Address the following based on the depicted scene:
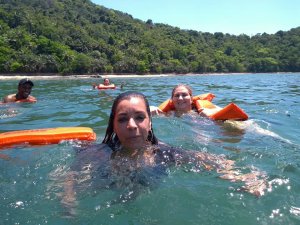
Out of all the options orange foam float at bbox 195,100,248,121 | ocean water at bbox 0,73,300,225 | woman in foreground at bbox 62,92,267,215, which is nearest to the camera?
ocean water at bbox 0,73,300,225

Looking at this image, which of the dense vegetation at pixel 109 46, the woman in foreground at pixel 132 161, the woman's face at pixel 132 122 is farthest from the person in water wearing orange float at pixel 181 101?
the dense vegetation at pixel 109 46

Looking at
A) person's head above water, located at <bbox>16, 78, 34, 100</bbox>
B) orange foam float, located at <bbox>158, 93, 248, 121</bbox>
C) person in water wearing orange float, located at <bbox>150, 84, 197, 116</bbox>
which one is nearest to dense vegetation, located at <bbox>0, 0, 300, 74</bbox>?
person's head above water, located at <bbox>16, 78, 34, 100</bbox>

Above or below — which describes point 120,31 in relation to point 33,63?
above

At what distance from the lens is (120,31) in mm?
95125

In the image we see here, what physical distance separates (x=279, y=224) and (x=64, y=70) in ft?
171

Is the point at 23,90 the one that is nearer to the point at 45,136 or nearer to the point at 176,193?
the point at 45,136

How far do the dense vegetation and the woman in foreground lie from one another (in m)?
46.7

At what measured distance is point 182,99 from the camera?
23.1 ft

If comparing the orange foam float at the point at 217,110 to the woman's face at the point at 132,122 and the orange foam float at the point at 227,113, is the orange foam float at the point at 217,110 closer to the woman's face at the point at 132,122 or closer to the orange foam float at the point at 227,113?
the orange foam float at the point at 227,113

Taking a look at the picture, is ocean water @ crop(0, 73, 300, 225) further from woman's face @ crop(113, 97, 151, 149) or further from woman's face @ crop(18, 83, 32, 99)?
woman's face @ crop(18, 83, 32, 99)

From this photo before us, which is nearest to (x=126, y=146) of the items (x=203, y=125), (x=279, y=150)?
(x=279, y=150)

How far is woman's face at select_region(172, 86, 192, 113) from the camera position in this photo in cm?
704

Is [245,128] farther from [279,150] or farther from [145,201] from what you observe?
[145,201]

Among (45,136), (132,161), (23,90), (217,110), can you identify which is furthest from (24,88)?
(132,161)
